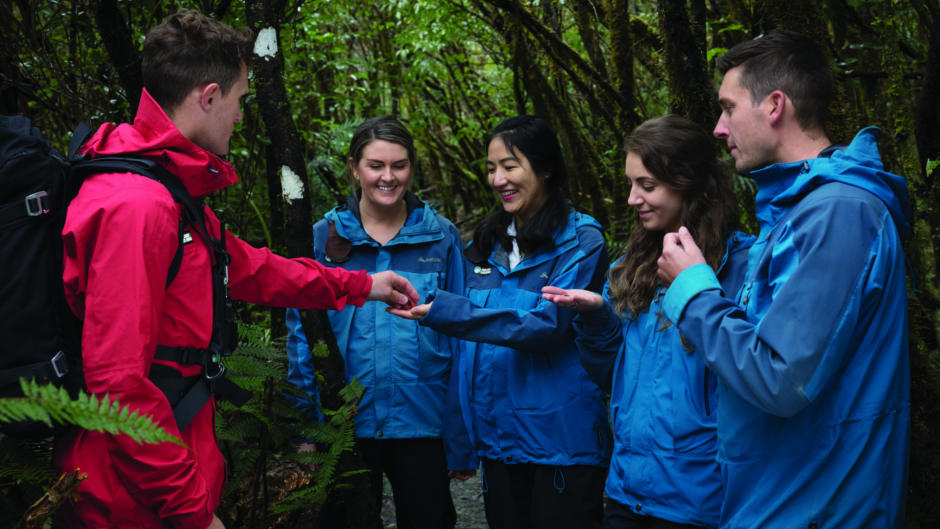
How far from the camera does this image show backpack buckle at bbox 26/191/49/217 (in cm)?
201

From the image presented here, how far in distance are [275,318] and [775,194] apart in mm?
4100

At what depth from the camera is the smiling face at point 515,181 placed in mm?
3803

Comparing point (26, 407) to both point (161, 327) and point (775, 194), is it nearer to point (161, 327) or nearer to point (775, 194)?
point (161, 327)

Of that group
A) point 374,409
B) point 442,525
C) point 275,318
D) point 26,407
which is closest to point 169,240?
point 26,407

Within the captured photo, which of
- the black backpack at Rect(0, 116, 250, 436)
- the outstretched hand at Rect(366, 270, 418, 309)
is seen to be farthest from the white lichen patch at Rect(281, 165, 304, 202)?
the black backpack at Rect(0, 116, 250, 436)

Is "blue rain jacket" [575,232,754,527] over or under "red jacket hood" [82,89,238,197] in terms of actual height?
under

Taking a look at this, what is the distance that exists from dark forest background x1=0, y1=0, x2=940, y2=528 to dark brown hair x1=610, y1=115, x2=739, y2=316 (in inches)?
41.7

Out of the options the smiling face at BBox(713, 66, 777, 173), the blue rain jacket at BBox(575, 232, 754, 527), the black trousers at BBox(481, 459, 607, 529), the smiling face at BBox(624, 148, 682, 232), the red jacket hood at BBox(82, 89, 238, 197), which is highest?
the red jacket hood at BBox(82, 89, 238, 197)

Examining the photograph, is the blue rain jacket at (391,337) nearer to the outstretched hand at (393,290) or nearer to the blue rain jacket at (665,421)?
the outstretched hand at (393,290)

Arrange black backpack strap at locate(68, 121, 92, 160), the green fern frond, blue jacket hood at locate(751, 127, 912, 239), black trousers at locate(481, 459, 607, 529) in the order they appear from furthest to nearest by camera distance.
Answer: black trousers at locate(481, 459, 607, 529)
black backpack strap at locate(68, 121, 92, 160)
blue jacket hood at locate(751, 127, 912, 239)
the green fern frond

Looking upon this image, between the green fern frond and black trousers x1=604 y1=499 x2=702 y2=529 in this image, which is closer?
the green fern frond

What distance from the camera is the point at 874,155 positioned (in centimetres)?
218

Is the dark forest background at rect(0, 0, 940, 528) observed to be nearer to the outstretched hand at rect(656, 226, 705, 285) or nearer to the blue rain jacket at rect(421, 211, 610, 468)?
the blue rain jacket at rect(421, 211, 610, 468)

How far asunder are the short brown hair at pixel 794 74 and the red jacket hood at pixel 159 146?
1883mm
